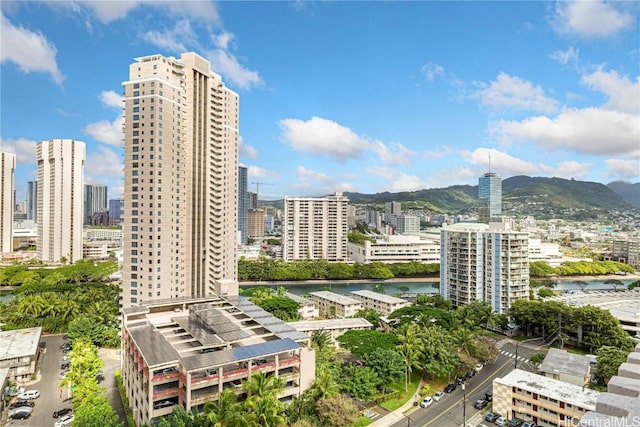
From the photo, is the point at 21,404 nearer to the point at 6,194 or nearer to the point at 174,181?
the point at 174,181

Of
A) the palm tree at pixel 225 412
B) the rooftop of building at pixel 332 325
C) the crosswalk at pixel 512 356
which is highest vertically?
the palm tree at pixel 225 412

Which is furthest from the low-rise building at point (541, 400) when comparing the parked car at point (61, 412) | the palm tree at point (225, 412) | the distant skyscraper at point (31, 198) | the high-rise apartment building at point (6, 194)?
the distant skyscraper at point (31, 198)

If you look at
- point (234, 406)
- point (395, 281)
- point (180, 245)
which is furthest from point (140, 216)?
point (395, 281)

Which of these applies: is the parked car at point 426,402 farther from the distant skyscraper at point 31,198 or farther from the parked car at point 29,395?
the distant skyscraper at point 31,198

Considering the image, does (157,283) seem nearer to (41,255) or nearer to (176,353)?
(176,353)

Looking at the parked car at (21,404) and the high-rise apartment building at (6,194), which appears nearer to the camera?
the parked car at (21,404)

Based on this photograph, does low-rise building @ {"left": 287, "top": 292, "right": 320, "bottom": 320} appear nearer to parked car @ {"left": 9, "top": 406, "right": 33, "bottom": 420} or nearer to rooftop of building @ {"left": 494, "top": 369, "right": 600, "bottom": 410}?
rooftop of building @ {"left": 494, "top": 369, "right": 600, "bottom": 410}

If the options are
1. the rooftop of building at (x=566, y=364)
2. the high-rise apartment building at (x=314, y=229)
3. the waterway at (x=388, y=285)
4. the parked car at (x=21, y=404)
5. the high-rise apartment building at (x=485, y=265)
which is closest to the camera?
the parked car at (x=21, y=404)
